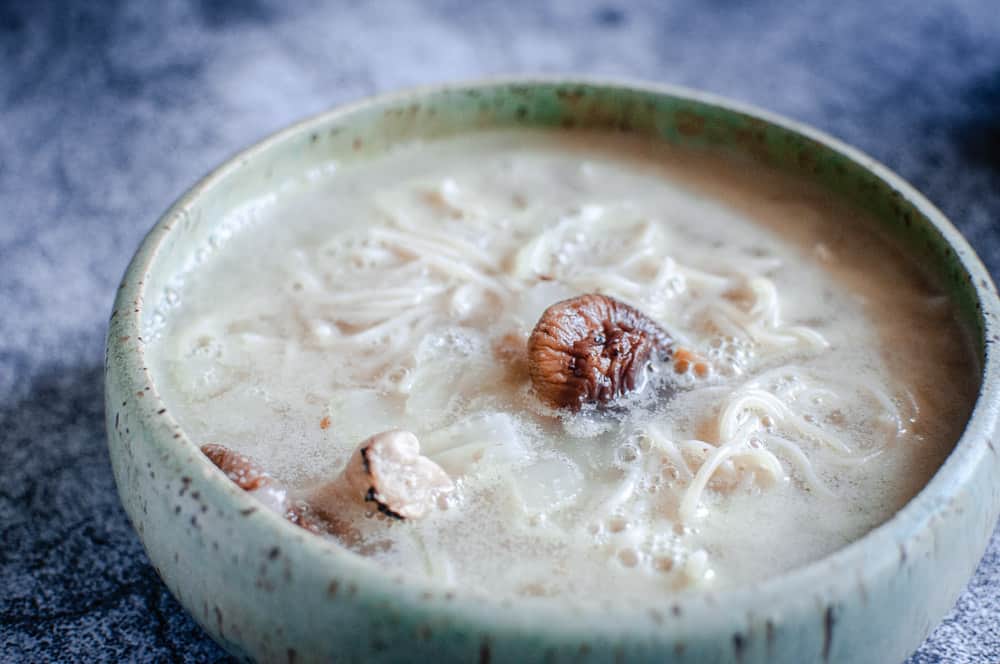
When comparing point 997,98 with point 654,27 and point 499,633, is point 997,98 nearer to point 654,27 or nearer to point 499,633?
point 654,27

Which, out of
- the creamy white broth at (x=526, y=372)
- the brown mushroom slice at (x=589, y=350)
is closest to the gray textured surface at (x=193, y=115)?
the creamy white broth at (x=526, y=372)

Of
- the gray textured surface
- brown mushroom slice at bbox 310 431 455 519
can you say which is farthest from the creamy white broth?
the gray textured surface

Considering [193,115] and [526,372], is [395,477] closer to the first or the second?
[526,372]

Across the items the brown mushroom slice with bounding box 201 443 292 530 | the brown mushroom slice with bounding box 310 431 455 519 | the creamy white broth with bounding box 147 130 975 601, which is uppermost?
the creamy white broth with bounding box 147 130 975 601

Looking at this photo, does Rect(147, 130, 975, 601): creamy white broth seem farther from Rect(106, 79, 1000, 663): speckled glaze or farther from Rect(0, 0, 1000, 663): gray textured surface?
Rect(0, 0, 1000, 663): gray textured surface

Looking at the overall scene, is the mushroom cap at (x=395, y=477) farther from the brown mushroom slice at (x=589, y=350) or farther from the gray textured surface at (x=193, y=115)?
the gray textured surface at (x=193, y=115)

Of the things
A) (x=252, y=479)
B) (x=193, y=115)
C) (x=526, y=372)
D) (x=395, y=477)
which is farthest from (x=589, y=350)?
(x=193, y=115)
